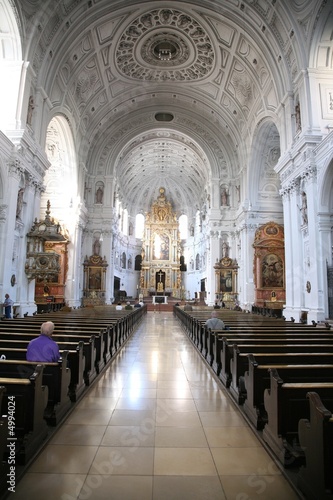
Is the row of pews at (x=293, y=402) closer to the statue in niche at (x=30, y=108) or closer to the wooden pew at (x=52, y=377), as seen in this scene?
the wooden pew at (x=52, y=377)

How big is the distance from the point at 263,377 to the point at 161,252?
37.4 metres

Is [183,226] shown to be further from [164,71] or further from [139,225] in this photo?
[164,71]

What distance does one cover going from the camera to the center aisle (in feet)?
8.52

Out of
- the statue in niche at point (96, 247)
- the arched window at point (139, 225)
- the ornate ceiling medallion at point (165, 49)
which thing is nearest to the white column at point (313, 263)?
the ornate ceiling medallion at point (165, 49)

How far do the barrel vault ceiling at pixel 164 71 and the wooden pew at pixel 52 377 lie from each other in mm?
13647

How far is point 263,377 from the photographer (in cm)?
388

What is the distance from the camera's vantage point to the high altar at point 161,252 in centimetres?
3991

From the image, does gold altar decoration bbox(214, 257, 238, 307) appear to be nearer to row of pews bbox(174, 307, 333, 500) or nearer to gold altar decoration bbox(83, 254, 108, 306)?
gold altar decoration bbox(83, 254, 108, 306)

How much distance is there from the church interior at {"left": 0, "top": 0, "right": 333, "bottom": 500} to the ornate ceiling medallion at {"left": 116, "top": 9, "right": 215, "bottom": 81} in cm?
9

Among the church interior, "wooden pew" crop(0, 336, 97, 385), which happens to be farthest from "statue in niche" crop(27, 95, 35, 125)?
"wooden pew" crop(0, 336, 97, 385)

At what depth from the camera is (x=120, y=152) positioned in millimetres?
27516

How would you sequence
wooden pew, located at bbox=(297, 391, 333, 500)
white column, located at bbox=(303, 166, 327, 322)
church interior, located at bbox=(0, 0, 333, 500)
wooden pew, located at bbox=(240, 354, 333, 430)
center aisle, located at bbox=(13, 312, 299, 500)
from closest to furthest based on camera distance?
wooden pew, located at bbox=(297, 391, 333, 500), center aisle, located at bbox=(13, 312, 299, 500), wooden pew, located at bbox=(240, 354, 333, 430), white column, located at bbox=(303, 166, 327, 322), church interior, located at bbox=(0, 0, 333, 500)

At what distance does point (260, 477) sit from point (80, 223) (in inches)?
888

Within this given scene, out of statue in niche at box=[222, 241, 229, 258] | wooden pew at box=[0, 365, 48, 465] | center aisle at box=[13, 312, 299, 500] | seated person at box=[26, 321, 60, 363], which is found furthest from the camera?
statue in niche at box=[222, 241, 229, 258]
